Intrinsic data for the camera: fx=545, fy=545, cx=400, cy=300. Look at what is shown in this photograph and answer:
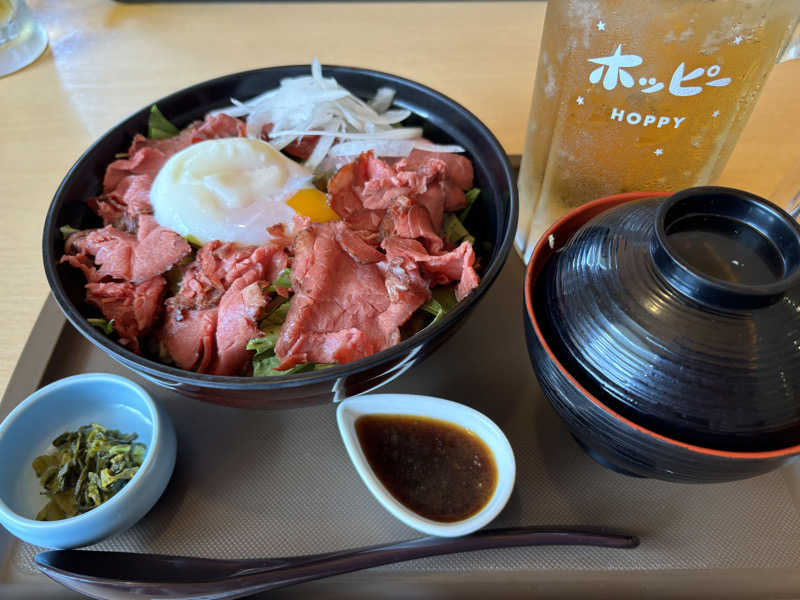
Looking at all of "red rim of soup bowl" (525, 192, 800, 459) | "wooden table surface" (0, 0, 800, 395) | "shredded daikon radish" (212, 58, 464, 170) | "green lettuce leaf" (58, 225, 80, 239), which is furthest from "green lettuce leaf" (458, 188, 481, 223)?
"green lettuce leaf" (58, 225, 80, 239)

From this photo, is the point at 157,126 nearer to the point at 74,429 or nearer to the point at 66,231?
the point at 66,231

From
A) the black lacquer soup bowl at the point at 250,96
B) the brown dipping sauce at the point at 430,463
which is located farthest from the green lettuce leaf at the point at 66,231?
the brown dipping sauce at the point at 430,463

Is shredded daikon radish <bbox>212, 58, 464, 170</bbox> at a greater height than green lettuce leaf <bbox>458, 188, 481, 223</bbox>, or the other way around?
shredded daikon radish <bbox>212, 58, 464, 170</bbox>

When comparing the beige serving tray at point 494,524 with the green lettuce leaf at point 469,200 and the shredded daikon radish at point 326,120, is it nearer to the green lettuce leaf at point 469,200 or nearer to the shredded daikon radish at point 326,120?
the green lettuce leaf at point 469,200

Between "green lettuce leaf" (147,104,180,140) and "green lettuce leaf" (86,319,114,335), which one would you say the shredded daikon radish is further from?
"green lettuce leaf" (86,319,114,335)

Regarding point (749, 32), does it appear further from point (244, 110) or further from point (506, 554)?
point (244, 110)
